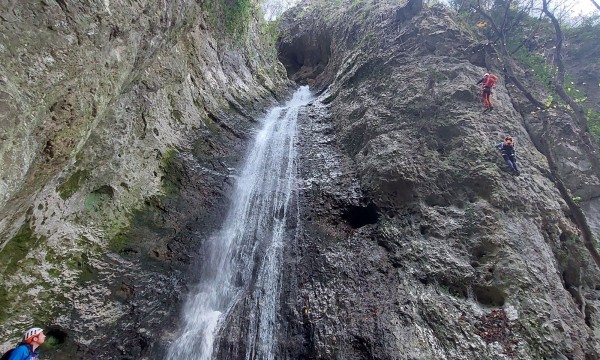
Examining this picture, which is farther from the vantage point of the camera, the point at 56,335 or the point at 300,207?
the point at 300,207

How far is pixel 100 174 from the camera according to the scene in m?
7.35

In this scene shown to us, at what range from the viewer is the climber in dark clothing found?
8.69 m

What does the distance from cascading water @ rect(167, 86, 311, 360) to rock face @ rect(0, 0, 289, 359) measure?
0.44 metres

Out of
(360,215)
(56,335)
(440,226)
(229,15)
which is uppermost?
(229,15)

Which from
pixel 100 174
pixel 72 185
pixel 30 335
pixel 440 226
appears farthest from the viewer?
pixel 440 226

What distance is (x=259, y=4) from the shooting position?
21031 millimetres

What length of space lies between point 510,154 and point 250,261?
7.39 meters

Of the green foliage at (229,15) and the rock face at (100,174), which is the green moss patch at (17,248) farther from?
the green foliage at (229,15)

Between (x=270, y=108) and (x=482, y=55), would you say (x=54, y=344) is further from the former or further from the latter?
(x=482, y=55)

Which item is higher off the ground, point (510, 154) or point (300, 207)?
point (510, 154)

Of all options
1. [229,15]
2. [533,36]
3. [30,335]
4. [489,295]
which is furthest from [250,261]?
[533,36]

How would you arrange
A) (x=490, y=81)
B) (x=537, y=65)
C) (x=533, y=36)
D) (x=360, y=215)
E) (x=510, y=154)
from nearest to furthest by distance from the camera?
(x=510, y=154) < (x=360, y=215) < (x=490, y=81) < (x=537, y=65) < (x=533, y=36)

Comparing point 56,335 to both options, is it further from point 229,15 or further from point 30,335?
point 229,15

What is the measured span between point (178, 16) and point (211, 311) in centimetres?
700
